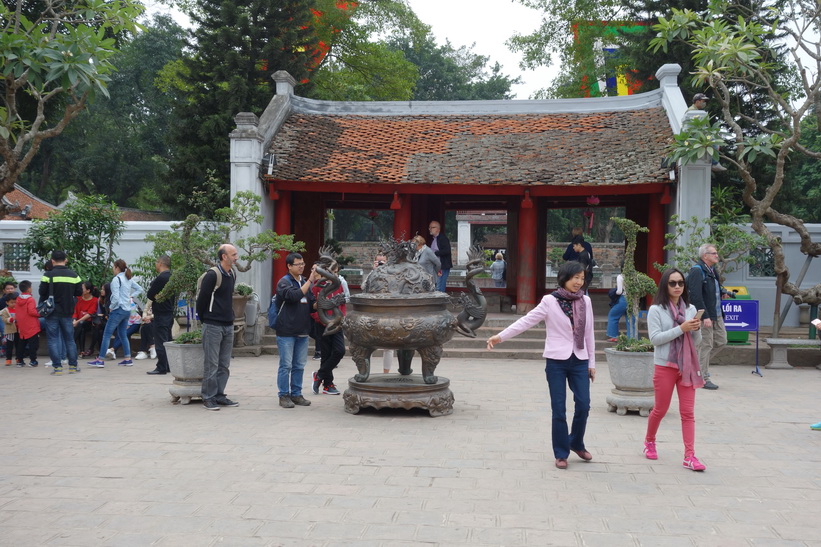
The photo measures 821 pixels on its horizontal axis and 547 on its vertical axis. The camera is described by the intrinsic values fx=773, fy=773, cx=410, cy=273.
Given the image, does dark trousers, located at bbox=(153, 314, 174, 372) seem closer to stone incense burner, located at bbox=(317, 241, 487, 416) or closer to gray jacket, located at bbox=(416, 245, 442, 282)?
stone incense burner, located at bbox=(317, 241, 487, 416)

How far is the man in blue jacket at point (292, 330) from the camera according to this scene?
792 cm

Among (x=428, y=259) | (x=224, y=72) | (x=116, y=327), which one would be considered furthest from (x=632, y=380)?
(x=224, y=72)

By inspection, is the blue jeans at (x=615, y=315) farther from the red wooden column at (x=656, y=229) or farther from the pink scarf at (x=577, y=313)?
the pink scarf at (x=577, y=313)

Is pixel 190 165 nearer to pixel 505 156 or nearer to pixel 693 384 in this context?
Answer: pixel 505 156

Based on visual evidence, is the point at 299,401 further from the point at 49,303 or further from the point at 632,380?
the point at 49,303

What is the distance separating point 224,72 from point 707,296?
14.9m

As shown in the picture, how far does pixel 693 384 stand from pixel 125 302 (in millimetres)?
8574

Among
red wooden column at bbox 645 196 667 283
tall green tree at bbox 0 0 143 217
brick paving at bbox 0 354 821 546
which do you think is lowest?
brick paving at bbox 0 354 821 546

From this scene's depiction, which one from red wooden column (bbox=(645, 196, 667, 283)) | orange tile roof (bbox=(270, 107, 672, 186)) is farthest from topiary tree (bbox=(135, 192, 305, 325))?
red wooden column (bbox=(645, 196, 667, 283))

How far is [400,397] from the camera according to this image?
24.8 feet

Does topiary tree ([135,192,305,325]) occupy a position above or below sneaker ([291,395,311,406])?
above

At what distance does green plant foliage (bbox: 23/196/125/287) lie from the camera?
12727mm

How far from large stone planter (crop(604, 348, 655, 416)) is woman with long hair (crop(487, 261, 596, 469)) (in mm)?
2005

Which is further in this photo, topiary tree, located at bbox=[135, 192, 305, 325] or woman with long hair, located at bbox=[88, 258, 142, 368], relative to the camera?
woman with long hair, located at bbox=[88, 258, 142, 368]
